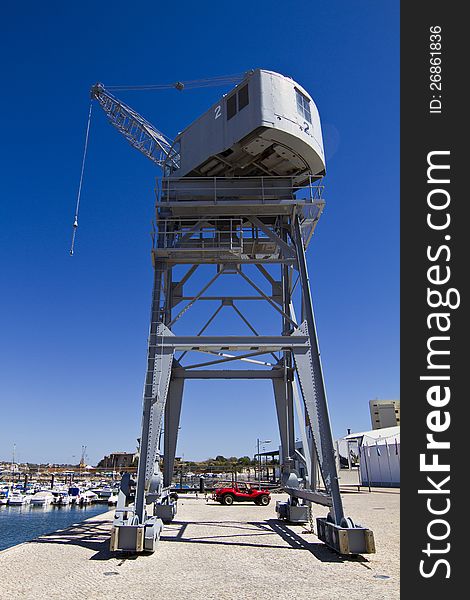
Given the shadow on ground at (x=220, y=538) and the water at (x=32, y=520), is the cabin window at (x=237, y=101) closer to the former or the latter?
the shadow on ground at (x=220, y=538)

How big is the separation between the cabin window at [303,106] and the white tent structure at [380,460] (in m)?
37.3

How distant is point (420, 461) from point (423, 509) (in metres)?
0.63

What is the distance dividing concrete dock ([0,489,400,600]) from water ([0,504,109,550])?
55.4 ft

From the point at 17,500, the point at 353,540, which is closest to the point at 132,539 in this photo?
the point at 353,540

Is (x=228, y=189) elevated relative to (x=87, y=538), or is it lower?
elevated

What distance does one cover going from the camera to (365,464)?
4912 centimetres

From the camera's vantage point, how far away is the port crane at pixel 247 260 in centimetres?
1321

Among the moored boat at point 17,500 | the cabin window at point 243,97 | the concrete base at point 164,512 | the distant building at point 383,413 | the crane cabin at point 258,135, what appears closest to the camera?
the crane cabin at point 258,135

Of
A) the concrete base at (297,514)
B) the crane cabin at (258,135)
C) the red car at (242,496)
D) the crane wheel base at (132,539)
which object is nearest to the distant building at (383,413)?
the red car at (242,496)

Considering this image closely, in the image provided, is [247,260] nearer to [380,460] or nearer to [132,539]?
[132,539]

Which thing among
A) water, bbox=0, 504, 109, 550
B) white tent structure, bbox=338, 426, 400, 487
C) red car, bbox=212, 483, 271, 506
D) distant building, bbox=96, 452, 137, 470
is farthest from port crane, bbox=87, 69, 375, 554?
distant building, bbox=96, 452, 137, 470

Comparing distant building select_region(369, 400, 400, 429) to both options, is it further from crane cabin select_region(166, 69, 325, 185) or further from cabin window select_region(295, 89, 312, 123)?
cabin window select_region(295, 89, 312, 123)

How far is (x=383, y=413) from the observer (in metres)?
90.2

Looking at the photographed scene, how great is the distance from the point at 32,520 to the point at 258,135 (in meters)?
44.8
